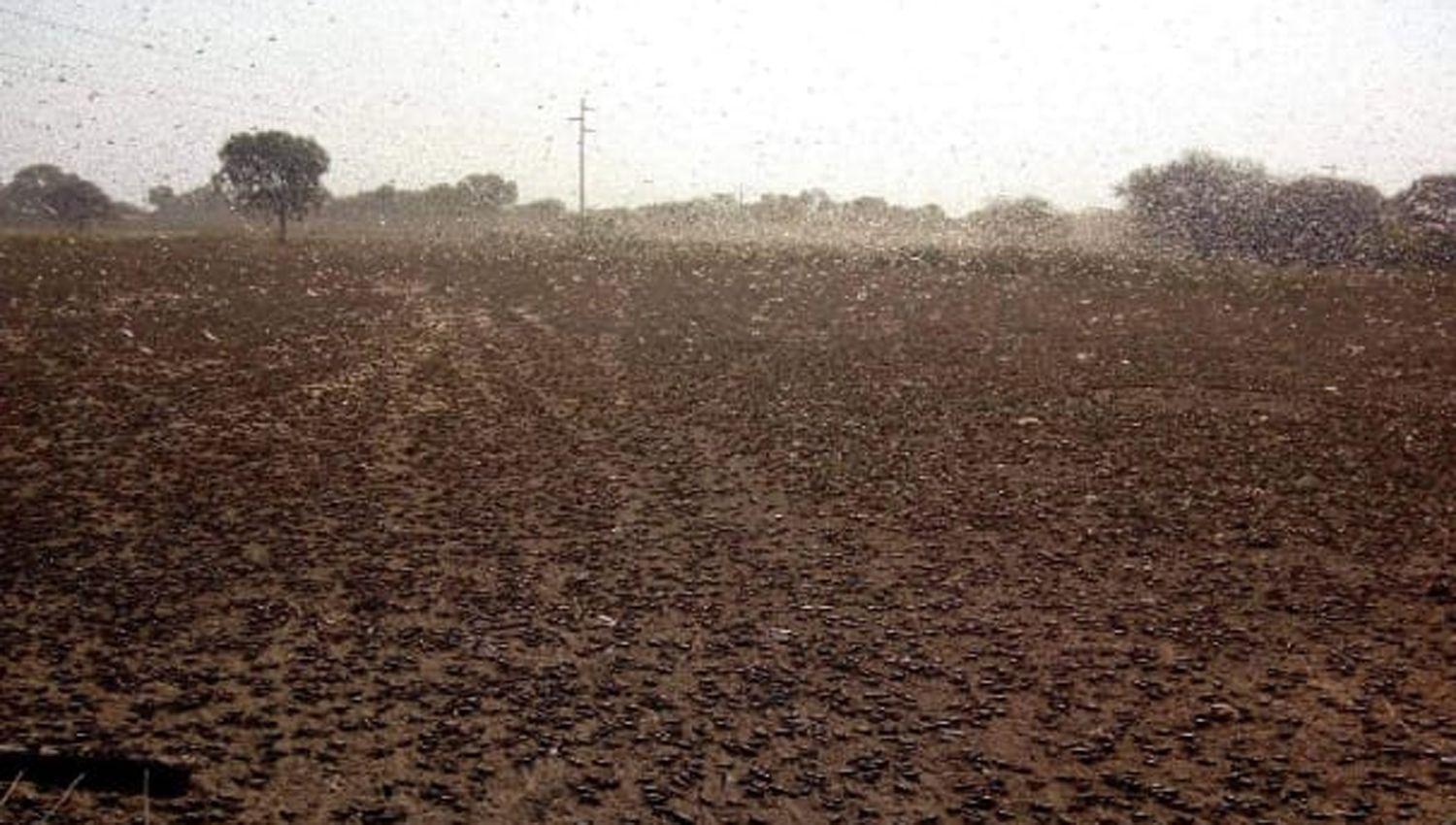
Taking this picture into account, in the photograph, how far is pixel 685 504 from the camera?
14.5ft

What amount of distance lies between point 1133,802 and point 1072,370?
A: 19.7ft

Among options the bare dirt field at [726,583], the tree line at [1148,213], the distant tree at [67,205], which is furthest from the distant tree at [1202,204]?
the distant tree at [67,205]

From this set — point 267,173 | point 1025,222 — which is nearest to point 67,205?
point 267,173

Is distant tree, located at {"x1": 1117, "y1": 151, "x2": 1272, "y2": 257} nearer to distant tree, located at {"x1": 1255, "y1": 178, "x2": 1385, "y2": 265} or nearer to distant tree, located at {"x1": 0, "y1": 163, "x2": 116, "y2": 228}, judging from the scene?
distant tree, located at {"x1": 1255, "y1": 178, "x2": 1385, "y2": 265}

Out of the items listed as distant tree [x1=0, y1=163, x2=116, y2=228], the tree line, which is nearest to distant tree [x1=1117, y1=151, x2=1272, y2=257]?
the tree line

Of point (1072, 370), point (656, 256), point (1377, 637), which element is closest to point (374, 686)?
point (1377, 637)

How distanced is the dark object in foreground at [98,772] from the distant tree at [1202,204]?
2571 cm

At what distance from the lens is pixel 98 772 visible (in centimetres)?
211

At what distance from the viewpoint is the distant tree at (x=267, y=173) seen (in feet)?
99.8

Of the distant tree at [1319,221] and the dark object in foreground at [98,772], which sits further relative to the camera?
the distant tree at [1319,221]

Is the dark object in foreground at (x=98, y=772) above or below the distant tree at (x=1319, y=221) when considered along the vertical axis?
below

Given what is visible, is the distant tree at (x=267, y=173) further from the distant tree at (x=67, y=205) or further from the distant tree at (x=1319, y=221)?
the distant tree at (x=1319, y=221)

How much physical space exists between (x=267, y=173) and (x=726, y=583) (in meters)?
33.0

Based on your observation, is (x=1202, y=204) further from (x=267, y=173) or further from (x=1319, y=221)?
(x=267, y=173)
